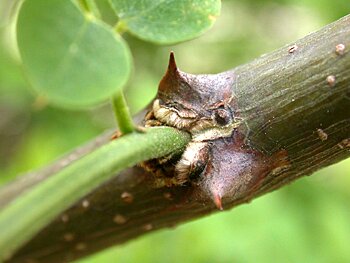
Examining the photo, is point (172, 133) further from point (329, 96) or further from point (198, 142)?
point (329, 96)

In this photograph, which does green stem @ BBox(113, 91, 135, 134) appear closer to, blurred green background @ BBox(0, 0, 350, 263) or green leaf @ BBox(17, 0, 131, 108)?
green leaf @ BBox(17, 0, 131, 108)

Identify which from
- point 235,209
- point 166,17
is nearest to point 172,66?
point 166,17

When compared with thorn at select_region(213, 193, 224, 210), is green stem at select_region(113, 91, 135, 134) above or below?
above

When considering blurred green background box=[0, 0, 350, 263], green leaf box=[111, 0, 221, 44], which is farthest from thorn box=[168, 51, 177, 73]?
blurred green background box=[0, 0, 350, 263]

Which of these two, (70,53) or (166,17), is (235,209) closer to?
(166,17)

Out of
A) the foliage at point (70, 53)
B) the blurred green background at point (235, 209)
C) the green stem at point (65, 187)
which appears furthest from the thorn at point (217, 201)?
the blurred green background at point (235, 209)

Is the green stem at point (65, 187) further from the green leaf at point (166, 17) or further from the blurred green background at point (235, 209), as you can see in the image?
the blurred green background at point (235, 209)
